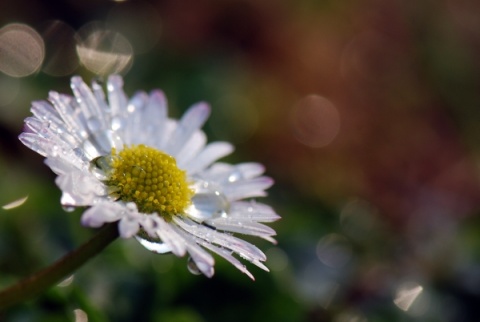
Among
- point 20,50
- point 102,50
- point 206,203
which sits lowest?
point 20,50

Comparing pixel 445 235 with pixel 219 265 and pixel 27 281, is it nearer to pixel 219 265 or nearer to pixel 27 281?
pixel 219 265

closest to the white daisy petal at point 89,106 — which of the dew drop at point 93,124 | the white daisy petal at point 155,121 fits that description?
the dew drop at point 93,124

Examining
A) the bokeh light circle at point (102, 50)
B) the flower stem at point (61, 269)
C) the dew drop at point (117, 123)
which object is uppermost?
the dew drop at point (117, 123)

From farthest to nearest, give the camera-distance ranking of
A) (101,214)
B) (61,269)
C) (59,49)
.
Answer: (59,49) < (61,269) < (101,214)

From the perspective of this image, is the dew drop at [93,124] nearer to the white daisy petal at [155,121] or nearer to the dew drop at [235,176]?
the white daisy petal at [155,121]

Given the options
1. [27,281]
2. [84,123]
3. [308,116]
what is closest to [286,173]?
[308,116]

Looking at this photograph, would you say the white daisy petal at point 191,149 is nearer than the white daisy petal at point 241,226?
No

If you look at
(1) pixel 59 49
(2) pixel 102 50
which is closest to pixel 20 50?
(1) pixel 59 49

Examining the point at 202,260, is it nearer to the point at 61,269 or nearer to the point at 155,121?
the point at 61,269
